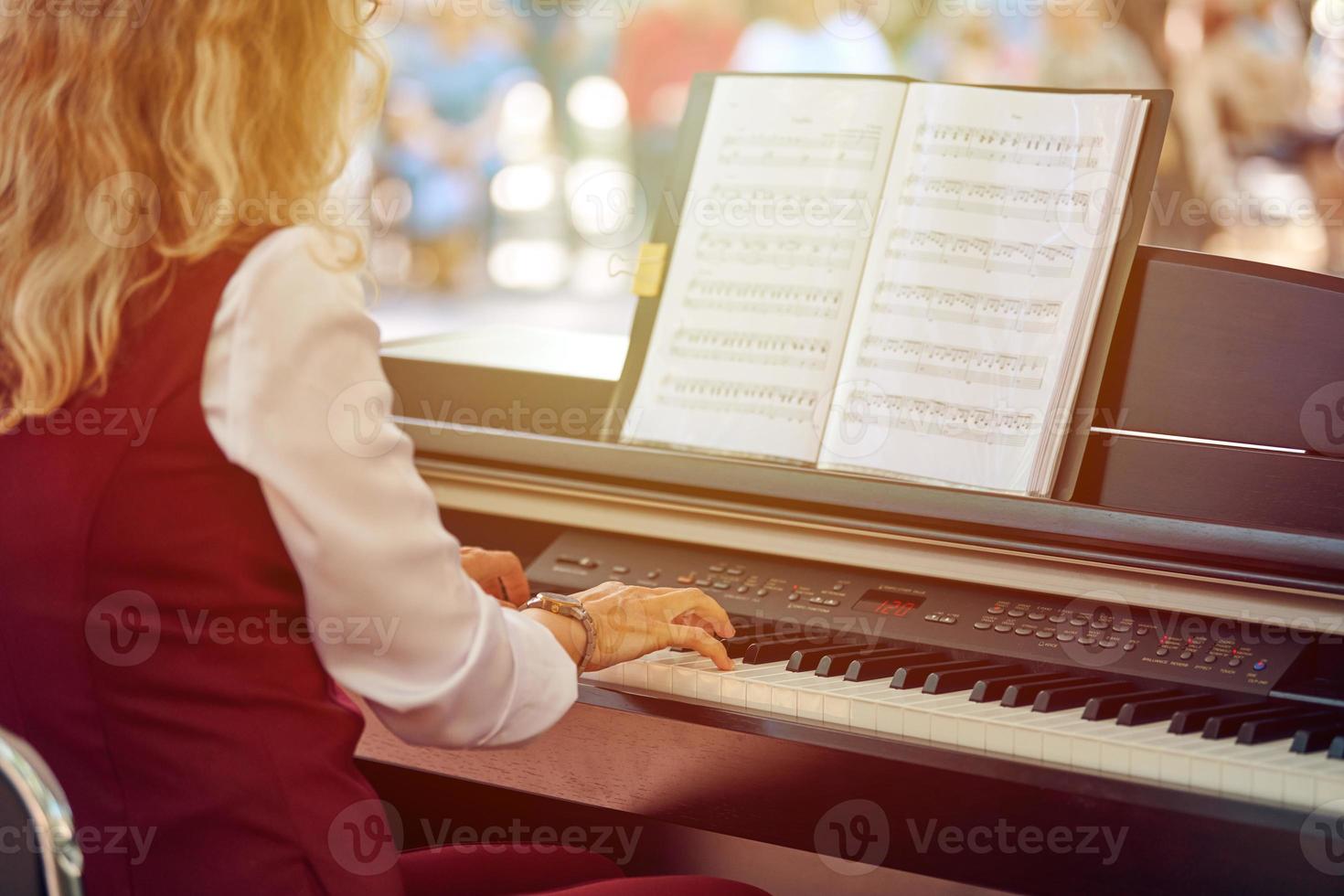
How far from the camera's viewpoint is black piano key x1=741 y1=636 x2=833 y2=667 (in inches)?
61.4

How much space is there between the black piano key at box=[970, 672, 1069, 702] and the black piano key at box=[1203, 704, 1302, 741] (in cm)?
18

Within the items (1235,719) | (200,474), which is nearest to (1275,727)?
(1235,719)

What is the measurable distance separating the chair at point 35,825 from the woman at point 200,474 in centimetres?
18

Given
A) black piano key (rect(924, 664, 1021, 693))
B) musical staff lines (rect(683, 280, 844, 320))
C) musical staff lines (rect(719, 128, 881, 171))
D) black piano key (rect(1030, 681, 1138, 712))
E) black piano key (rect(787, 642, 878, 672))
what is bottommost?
black piano key (rect(787, 642, 878, 672))

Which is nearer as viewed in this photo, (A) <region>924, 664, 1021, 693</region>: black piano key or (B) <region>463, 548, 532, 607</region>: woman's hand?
(A) <region>924, 664, 1021, 693</region>: black piano key

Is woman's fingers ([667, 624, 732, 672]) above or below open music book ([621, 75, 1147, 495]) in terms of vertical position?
below

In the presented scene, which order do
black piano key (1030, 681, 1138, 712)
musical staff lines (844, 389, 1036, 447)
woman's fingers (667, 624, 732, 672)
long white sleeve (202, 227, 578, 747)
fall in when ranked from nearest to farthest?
1. long white sleeve (202, 227, 578, 747)
2. black piano key (1030, 681, 1138, 712)
3. woman's fingers (667, 624, 732, 672)
4. musical staff lines (844, 389, 1036, 447)

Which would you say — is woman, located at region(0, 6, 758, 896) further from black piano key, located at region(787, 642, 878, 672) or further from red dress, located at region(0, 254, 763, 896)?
black piano key, located at region(787, 642, 878, 672)

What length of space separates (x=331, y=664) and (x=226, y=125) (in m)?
0.49

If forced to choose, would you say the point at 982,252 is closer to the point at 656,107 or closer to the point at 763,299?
the point at 763,299

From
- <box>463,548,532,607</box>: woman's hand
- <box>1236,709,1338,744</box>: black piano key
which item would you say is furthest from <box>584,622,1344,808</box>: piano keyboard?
<box>463,548,532,607</box>: woman's hand

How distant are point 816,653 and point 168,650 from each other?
0.73m

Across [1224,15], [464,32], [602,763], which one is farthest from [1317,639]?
[464,32]

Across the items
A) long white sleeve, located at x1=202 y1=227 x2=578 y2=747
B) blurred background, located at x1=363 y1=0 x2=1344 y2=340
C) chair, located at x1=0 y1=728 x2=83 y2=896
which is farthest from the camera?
blurred background, located at x1=363 y1=0 x2=1344 y2=340
